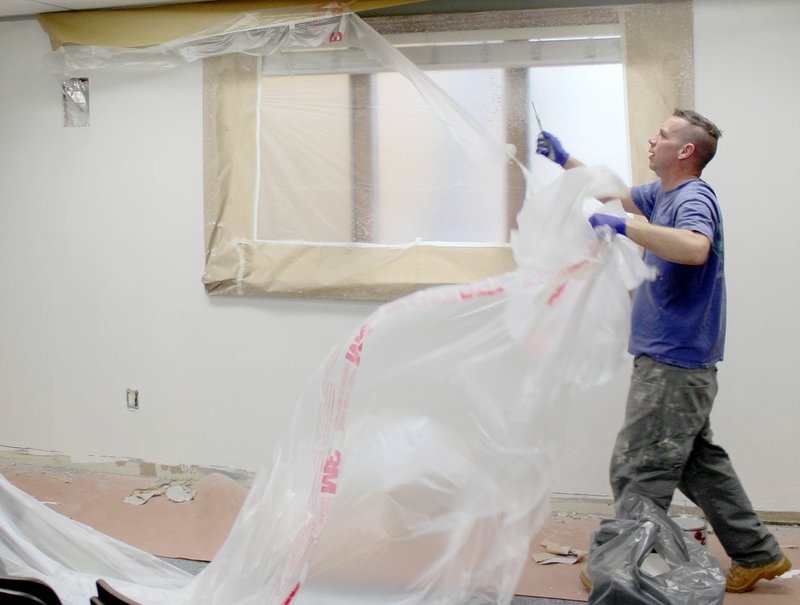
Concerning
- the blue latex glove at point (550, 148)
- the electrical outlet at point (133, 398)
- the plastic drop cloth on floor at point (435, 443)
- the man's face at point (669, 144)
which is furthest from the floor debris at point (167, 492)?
the man's face at point (669, 144)

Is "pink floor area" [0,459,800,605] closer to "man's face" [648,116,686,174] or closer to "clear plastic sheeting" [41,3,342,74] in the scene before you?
"man's face" [648,116,686,174]

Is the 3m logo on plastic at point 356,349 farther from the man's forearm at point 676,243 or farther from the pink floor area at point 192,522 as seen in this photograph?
the pink floor area at point 192,522

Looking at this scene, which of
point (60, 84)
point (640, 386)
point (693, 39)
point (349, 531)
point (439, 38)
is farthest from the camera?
point (60, 84)

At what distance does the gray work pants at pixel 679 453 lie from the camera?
218cm

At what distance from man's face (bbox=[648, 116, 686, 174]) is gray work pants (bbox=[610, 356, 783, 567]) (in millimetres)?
552

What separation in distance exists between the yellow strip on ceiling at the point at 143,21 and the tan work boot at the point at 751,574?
2212 mm

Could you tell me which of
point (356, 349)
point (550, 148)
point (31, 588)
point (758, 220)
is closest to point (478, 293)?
point (356, 349)

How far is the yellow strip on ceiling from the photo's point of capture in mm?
2991

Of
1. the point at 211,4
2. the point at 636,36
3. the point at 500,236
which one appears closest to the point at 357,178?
the point at 500,236

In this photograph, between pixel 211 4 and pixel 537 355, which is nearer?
pixel 537 355

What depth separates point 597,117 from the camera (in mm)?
2830

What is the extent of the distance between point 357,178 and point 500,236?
1.91ft

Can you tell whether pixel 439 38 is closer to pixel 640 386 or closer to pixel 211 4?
pixel 211 4

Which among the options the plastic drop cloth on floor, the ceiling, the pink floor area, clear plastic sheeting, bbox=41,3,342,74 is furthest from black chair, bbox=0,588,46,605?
the ceiling
